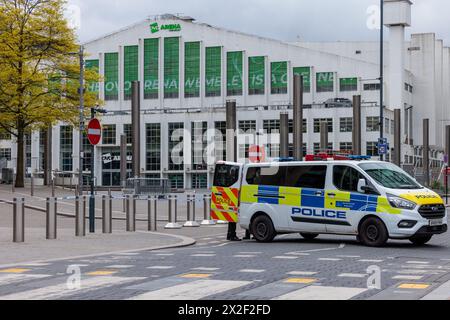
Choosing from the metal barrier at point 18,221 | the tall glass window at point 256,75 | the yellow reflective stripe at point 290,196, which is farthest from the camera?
the tall glass window at point 256,75

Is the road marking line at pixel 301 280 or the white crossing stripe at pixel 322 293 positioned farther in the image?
the road marking line at pixel 301 280

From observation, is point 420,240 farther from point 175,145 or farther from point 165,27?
point 165,27

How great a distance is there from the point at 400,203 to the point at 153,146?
83.8 meters

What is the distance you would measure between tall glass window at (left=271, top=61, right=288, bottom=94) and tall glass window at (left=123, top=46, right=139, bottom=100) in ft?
60.9

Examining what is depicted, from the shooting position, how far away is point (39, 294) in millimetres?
9805

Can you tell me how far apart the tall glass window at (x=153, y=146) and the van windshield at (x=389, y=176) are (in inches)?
3191

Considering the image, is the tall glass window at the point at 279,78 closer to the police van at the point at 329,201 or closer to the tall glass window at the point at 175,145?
the tall glass window at the point at 175,145

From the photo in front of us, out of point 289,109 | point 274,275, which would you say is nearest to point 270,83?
point 289,109

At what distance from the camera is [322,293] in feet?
32.5

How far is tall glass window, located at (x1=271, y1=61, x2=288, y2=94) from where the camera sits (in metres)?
102

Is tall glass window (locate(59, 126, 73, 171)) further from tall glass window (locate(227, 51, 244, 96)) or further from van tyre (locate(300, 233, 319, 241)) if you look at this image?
van tyre (locate(300, 233, 319, 241))

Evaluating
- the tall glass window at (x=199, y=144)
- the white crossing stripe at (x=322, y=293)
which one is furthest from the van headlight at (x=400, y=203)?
the tall glass window at (x=199, y=144)

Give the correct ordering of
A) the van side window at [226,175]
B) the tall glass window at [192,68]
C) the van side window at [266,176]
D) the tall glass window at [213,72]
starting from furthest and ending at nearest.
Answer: the tall glass window at [192,68] → the tall glass window at [213,72] → the van side window at [226,175] → the van side window at [266,176]

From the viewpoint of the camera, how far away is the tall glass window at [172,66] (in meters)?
105
